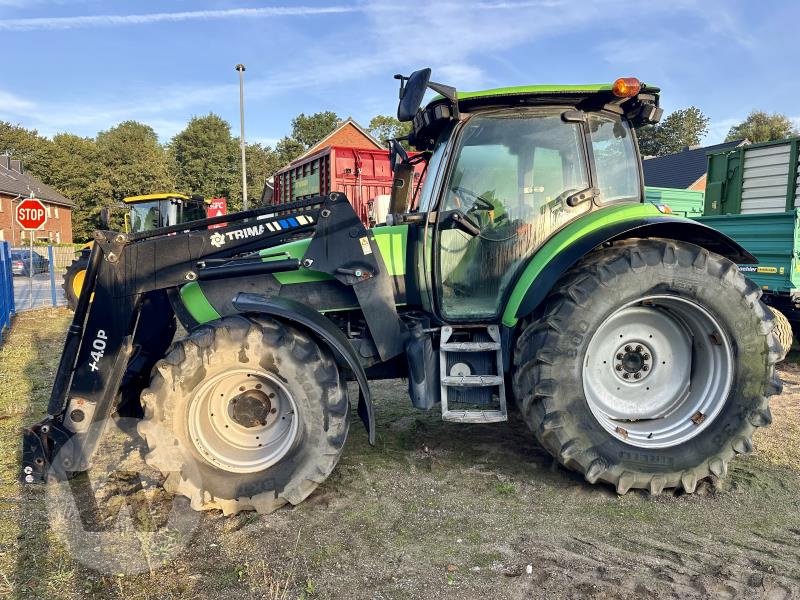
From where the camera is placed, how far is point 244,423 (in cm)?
350

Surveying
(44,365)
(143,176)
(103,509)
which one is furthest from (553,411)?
(143,176)

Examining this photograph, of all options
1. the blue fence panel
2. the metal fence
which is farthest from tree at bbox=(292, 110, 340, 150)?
the blue fence panel

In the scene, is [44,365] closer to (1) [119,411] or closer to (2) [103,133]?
(1) [119,411]

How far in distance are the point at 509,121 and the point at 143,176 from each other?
161 ft

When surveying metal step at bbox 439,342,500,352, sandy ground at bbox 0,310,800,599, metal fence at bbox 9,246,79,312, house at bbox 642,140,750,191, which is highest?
house at bbox 642,140,750,191

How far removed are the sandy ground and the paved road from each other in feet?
37.7

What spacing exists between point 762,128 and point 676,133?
8.15 m

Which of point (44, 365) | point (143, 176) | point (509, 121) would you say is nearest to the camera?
point (509, 121)

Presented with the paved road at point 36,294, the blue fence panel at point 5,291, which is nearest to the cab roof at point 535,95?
the blue fence panel at point 5,291

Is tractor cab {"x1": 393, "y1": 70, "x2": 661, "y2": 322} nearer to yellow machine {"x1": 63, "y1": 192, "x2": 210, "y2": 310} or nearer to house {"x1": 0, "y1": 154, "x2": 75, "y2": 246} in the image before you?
yellow machine {"x1": 63, "y1": 192, "x2": 210, "y2": 310}

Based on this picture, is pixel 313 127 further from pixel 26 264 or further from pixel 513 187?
pixel 513 187

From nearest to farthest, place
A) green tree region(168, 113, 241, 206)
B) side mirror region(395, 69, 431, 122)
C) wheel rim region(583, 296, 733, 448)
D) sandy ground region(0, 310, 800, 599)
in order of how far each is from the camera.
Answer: sandy ground region(0, 310, 800, 599) → side mirror region(395, 69, 431, 122) → wheel rim region(583, 296, 733, 448) → green tree region(168, 113, 241, 206)

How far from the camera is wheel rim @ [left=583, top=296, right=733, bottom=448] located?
3.60m

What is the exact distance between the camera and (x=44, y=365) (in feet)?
23.9
